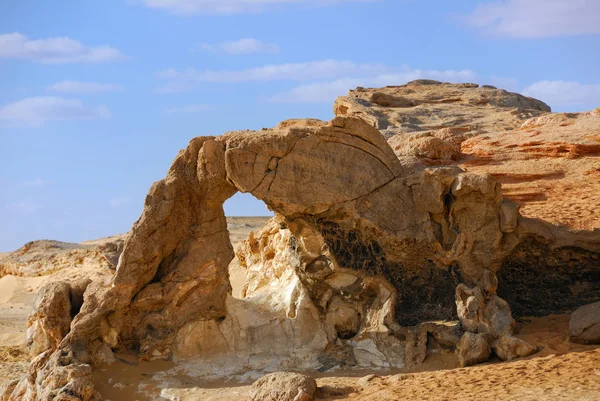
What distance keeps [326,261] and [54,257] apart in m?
10.4

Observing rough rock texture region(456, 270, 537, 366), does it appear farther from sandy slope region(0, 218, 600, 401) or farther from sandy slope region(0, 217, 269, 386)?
sandy slope region(0, 217, 269, 386)

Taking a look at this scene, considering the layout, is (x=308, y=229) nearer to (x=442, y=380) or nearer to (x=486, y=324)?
(x=486, y=324)

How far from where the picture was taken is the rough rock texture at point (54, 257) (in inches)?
761

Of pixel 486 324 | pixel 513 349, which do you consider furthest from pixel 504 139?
pixel 513 349

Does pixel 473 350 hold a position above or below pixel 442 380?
above

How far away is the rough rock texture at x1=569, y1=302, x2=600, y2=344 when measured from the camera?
10414 mm

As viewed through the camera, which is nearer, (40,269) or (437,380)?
(437,380)

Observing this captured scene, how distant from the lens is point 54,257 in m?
20.4

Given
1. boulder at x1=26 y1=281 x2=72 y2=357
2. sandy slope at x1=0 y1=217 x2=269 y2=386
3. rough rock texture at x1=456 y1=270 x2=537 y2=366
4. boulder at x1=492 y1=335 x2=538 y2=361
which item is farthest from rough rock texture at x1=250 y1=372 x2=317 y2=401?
sandy slope at x1=0 y1=217 x2=269 y2=386

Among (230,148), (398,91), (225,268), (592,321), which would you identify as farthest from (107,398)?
(398,91)

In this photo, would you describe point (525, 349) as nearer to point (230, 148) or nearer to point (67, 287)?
point (230, 148)

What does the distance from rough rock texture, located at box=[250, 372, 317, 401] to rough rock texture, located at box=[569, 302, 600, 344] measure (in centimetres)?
301

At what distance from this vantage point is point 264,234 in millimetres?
14859

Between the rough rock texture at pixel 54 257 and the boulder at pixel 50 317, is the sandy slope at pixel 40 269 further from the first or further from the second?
the boulder at pixel 50 317
